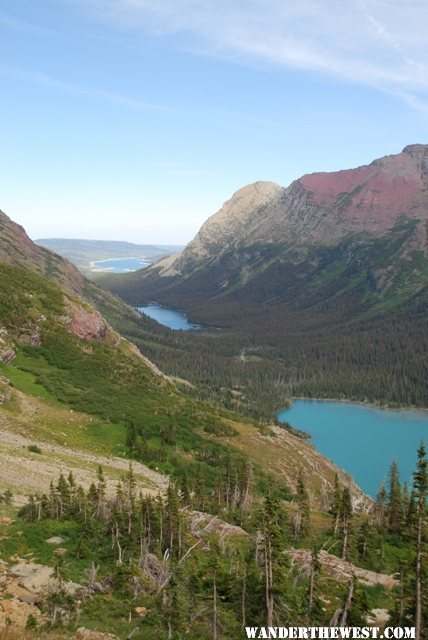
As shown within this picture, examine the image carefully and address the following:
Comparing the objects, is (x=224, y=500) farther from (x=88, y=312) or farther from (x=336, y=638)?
(x=88, y=312)

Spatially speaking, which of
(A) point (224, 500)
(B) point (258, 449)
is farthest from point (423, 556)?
(B) point (258, 449)

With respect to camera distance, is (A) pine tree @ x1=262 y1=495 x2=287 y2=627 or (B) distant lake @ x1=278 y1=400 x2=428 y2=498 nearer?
(A) pine tree @ x1=262 y1=495 x2=287 y2=627

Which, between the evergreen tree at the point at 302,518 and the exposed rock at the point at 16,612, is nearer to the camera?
the exposed rock at the point at 16,612

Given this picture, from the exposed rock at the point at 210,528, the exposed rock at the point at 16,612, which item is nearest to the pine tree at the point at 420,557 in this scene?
the exposed rock at the point at 210,528

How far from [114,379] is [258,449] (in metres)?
31.1

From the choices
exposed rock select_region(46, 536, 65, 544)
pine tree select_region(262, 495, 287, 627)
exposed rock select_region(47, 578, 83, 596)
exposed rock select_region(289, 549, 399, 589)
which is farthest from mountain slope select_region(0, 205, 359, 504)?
pine tree select_region(262, 495, 287, 627)

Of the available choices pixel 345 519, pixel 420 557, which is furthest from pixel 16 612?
pixel 345 519

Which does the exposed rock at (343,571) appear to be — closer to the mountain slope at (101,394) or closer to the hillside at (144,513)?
the hillside at (144,513)

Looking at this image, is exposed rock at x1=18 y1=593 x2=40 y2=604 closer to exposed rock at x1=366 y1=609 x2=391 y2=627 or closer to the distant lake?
exposed rock at x1=366 y1=609 x2=391 y2=627

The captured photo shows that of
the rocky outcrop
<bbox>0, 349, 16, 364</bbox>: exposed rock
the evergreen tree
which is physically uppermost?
the rocky outcrop

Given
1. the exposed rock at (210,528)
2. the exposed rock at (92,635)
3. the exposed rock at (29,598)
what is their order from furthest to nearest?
the exposed rock at (210,528) < the exposed rock at (29,598) < the exposed rock at (92,635)

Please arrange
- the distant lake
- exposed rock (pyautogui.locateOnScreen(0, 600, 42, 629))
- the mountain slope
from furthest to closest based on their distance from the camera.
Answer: the distant lake < the mountain slope < exposed rock (pyautogui.locateOnScreen(0, 600, 42, 629))

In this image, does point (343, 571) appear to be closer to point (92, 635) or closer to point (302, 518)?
point (302, 518)

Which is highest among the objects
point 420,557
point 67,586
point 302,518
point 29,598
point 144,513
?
point 420,557
